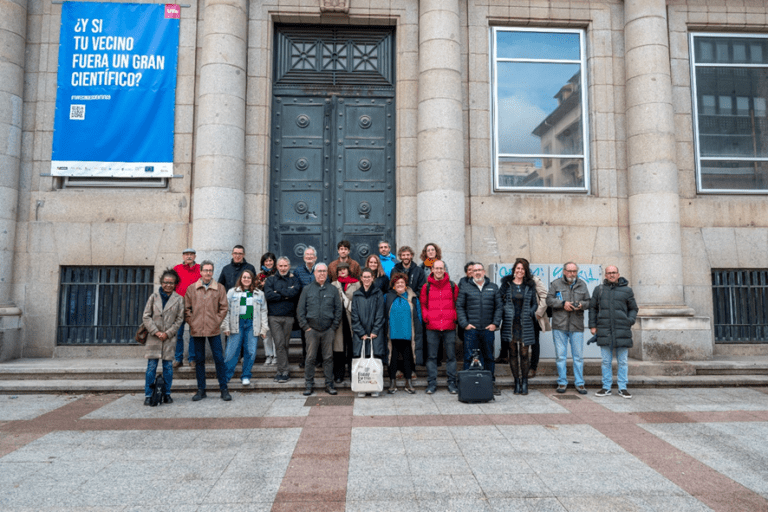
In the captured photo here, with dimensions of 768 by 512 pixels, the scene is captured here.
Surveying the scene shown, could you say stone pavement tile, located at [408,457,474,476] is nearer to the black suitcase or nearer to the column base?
the black suitcase

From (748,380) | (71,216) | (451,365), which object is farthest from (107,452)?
(748,380)

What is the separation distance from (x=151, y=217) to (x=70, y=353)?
312 centimetres

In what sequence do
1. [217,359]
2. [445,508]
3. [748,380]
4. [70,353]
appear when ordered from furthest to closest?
[70,353]
[748,380]
[217,359]
[445,508]

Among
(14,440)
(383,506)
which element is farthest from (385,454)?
(14,440)

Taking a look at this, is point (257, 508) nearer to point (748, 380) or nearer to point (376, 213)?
point (376, 213)

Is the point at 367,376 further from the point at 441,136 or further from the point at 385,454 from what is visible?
the point at 441,136

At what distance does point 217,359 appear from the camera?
7.45 m

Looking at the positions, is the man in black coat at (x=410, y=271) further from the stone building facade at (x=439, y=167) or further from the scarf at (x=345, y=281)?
the stone building facade at (x=439, y=167)

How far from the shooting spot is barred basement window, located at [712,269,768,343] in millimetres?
10430

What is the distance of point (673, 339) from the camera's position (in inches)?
371

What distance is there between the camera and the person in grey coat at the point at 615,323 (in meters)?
7.60

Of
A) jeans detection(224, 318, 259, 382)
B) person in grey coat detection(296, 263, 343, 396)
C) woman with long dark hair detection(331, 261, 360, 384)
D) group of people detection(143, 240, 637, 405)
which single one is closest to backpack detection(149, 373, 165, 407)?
group of people detection(143, 240, 637, 405)

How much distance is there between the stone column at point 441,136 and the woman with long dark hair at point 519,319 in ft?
6.44

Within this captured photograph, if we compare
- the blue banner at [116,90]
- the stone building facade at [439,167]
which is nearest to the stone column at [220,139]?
the stone building facade at [439,167]
